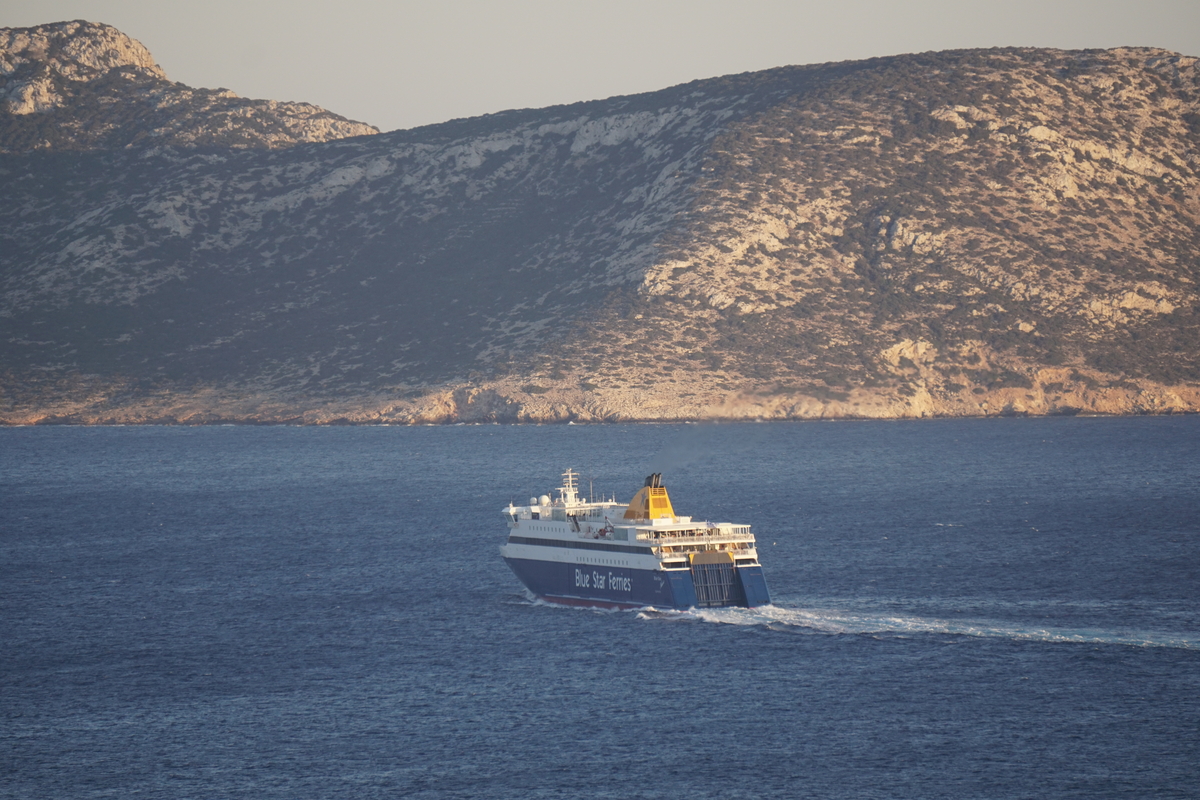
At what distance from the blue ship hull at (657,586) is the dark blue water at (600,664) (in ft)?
3.93

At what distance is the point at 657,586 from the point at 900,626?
487 inches

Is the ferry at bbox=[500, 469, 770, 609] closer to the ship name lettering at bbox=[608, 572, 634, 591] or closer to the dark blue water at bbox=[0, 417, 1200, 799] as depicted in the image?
the ship name lettering at bbox=[608, 572, 634, 591]

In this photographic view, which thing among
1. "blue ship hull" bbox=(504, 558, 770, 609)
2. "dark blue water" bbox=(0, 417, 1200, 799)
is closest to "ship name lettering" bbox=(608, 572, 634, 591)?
"blue ship hull" bbox=(504, 558, 770, 609)

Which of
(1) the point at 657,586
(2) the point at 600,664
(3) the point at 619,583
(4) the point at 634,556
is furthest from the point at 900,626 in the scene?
(2) the point at 600,664

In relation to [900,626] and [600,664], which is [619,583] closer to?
[600,664]

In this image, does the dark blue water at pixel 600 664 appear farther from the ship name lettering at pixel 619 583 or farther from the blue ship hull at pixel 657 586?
the ship name lettering at pixel 619 583

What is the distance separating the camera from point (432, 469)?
16875 centimetres

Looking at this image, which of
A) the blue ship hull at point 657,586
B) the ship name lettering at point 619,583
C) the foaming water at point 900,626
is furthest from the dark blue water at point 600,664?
the ship name lettering at point 619,583

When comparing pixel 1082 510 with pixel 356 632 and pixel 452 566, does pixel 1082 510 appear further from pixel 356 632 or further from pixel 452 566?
pixel 356 632

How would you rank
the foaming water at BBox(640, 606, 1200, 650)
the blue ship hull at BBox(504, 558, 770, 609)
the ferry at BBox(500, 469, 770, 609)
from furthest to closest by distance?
the ferry at BBox(500, 469, 770, 609)
the blue ship hull at BBox(504, 558, 770, 609)
the foaming water at BBox(640, 606, 1200, 650)

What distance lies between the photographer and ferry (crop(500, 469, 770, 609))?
79438mm

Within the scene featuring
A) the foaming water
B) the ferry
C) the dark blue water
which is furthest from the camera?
the ferry

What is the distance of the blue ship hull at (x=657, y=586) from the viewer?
3120 inches

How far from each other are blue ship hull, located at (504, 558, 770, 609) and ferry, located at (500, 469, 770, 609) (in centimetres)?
5
